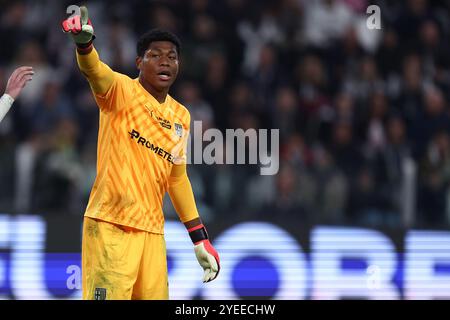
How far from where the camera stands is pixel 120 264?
22.2ft

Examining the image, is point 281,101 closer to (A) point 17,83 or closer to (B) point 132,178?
(B) point 132,178

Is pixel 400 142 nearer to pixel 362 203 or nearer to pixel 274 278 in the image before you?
pixel 362 203

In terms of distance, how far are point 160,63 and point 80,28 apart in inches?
27.9

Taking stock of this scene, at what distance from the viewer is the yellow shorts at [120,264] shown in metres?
6.75

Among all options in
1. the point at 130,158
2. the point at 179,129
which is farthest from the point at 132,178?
the point at 179,129

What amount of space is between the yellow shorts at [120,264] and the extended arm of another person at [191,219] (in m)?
0.44

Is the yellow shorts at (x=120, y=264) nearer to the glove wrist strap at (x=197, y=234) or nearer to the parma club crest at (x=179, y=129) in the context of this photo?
the glove wrist strap at (x=197, y=234)

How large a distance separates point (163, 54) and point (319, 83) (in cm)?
694

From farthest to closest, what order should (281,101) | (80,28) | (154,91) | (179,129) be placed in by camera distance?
(281,101) → (179,129) → (154,91) → (80,28)

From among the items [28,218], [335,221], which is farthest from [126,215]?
[335,221]

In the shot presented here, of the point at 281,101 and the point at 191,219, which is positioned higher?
the point at 281,101

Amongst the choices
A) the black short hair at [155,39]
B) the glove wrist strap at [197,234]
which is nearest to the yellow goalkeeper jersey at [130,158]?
the black short hair at [155,39]

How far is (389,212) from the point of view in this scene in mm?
11789

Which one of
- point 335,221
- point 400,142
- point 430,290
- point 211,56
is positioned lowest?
point 430,290
